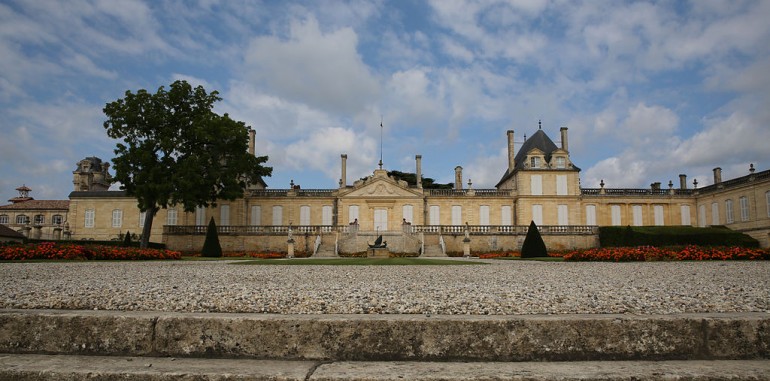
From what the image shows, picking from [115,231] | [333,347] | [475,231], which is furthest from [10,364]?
[115,231]

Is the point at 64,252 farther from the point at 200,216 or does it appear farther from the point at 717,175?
the point at 717,175

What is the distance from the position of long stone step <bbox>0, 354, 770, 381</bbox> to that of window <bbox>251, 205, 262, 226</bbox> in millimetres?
35270

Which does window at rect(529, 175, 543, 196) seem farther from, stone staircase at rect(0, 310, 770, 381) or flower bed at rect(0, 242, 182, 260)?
stone staircase at rect(0, 310, 770, 381)

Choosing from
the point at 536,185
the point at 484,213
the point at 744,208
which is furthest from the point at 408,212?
the point at 744,208

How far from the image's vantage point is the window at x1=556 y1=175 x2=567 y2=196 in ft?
121

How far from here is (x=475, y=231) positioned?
31469mm

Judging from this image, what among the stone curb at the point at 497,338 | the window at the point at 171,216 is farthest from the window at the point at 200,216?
the stone curb at the point at 497,338

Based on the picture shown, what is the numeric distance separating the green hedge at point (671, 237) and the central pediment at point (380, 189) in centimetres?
1316

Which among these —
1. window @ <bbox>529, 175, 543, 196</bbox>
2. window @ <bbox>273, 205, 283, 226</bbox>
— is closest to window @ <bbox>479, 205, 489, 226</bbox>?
window @ <bbox>529, 175, 543, 196</bbox>

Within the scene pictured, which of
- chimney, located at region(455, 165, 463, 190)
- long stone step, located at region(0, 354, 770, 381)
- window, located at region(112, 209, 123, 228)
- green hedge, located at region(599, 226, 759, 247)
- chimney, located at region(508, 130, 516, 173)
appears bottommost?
long stone step, located at region(0, 354, 770, 381)

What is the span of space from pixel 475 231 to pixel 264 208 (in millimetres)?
15816

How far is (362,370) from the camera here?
2426 millimetres

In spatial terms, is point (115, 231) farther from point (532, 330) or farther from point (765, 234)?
point (765, 234)

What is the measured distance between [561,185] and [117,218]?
32.8m
